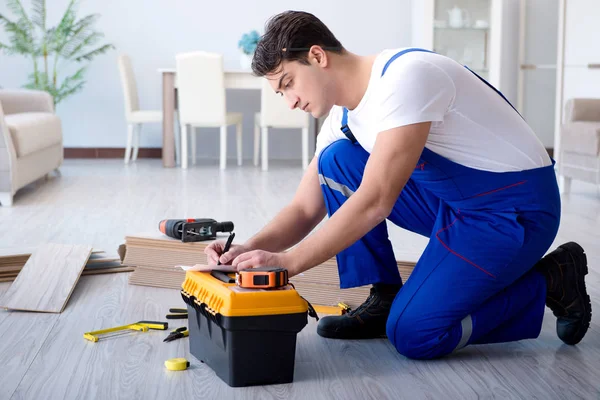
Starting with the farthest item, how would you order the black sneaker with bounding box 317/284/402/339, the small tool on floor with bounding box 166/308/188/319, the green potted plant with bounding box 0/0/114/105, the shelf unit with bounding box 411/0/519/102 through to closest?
the shelf unit with bounding box 411/0/519/102 → the green potted plant with bounding box 0/0/114/105 → the small tool on floor with bounding box 166/308/188/319 → the black sneaker with bounding box 317/284/402/339

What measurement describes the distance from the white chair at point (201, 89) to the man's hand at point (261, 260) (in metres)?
4.84

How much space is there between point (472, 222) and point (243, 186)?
3586 millimetres

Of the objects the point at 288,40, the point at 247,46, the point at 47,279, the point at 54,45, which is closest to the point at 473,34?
the point at 247,46

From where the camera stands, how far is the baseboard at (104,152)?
7.52m

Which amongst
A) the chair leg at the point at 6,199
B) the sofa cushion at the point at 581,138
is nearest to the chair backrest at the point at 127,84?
the chair leg at the point at 6,199

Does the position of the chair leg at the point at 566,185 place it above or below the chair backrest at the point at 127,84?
below

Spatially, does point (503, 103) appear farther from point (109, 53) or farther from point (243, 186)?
point (109, 53)

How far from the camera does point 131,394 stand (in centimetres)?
157

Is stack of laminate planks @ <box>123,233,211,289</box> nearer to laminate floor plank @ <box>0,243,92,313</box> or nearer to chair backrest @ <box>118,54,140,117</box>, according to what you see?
laminate floor plank @ <box>0,243,92,313</box>

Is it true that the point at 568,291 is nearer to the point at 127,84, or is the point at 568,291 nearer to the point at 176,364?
the point at 176,364

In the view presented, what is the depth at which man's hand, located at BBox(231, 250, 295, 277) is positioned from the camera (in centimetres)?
158

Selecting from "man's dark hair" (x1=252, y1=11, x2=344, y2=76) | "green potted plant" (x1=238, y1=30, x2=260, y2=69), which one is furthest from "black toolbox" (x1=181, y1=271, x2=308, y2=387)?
"green potted plant" (x1=238, y1=30, x2=260, y2=69)

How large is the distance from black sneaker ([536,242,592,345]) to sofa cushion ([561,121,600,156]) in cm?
284

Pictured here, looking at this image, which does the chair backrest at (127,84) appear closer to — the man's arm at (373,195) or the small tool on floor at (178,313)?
the small tool on floor at (178,313)
